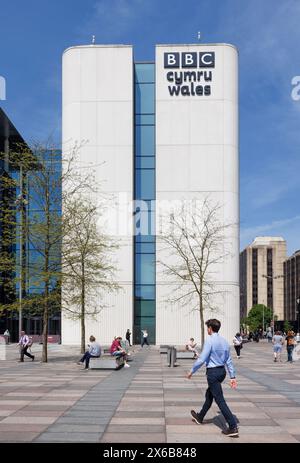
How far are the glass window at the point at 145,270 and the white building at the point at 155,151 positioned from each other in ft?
0.29

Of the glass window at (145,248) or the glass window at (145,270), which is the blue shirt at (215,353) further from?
the glass window at (145,248)

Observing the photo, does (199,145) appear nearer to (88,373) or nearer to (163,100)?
(163,100)

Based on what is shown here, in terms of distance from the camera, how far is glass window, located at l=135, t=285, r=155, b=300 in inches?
2151

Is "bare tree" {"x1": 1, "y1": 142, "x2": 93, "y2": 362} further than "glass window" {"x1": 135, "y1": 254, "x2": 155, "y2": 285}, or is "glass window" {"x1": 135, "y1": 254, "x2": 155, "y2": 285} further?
"glass window" {"x1": 135, "y1": 254, "x2": 155, "y2": 285}

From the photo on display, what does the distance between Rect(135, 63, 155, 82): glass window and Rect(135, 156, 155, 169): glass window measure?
7131mm

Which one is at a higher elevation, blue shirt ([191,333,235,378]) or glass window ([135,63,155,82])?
glass window ([135,63,155,82])

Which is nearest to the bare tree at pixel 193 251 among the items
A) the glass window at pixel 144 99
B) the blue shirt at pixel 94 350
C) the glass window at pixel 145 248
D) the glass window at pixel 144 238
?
the glass window at pixel 144 238

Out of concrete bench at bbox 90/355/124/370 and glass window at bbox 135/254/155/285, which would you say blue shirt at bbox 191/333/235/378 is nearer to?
concrete bench at bbox 90/355/124/370

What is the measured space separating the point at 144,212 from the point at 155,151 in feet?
17.9

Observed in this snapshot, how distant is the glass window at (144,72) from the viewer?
185 feet

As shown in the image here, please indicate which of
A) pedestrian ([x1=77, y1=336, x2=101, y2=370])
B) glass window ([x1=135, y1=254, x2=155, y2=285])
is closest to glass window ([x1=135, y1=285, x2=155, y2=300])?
glass window ([x1=135, y1=254, x2=155, y2=285])

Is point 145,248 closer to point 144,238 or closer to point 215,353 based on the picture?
point 144,238

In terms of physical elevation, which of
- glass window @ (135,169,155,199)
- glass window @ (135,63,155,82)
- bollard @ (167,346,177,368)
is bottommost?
bollard @ (167,346,177,368)

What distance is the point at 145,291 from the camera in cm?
5472
